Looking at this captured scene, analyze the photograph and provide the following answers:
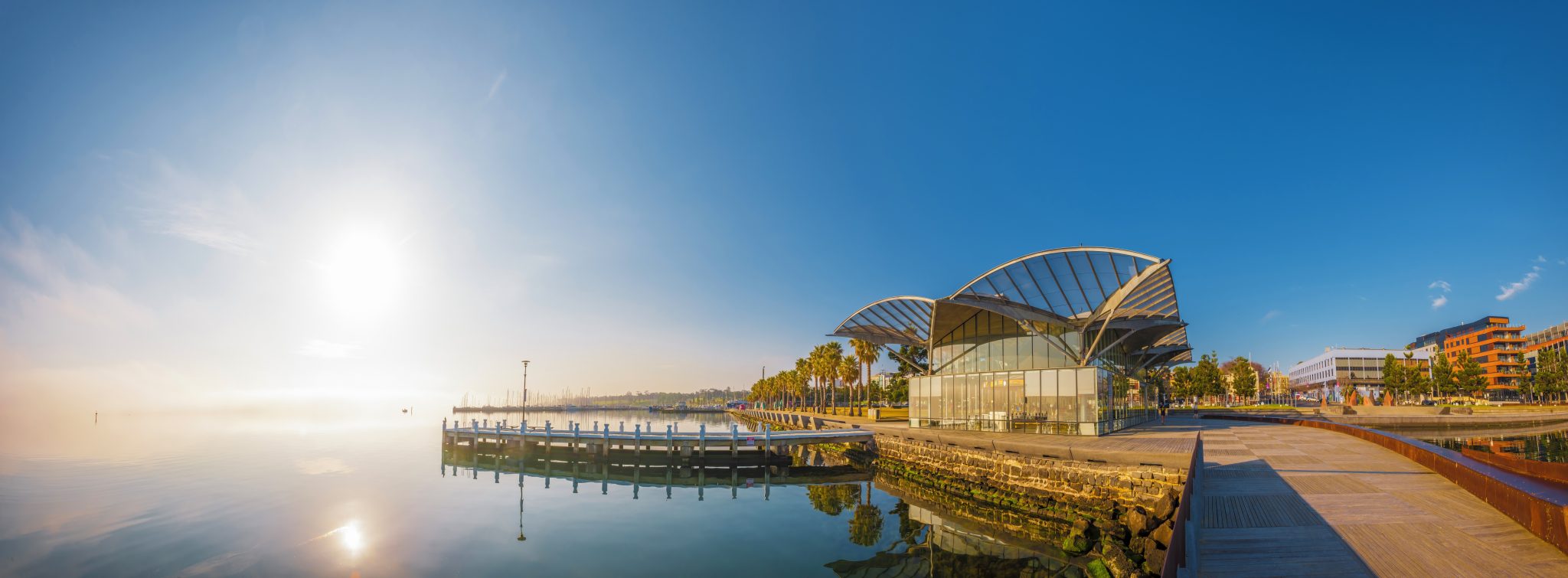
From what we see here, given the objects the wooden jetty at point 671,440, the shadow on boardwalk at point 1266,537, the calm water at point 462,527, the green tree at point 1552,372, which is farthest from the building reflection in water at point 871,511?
the green tree at point 1552,372

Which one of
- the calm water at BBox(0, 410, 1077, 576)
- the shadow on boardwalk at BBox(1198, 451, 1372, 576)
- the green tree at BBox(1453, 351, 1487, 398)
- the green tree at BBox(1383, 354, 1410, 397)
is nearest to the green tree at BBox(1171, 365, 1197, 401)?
the green tree at BBox(1383, 354, 1410, 397)

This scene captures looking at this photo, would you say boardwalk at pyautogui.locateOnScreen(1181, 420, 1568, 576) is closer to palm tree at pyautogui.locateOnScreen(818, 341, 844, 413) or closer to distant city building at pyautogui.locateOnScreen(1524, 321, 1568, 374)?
palm tree at pyautogui.locateOnScreen(818, 341, 844, 413)

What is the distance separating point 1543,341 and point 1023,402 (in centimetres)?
13824

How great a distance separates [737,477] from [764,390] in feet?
342

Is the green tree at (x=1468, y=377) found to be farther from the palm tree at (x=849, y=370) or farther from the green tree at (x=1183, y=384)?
the palm tree at (x=849, y=370)

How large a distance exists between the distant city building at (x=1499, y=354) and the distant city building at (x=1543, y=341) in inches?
53.0

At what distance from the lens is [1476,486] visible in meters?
12.8

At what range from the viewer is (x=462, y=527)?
19156 mm

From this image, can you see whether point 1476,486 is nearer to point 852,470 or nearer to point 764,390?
point 852,470

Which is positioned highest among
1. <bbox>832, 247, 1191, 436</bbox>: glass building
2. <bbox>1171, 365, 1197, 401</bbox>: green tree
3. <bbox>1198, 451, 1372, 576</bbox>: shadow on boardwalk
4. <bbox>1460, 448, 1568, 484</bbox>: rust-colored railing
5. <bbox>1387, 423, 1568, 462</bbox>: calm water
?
<bbox>832, 247, 1191, 436</bbox>: glass building

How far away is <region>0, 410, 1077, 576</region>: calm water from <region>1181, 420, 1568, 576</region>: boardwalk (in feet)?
14.9

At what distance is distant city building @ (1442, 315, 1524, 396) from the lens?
10438 cm

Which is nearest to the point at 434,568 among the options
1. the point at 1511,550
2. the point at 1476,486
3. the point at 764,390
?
the point at 1511,550

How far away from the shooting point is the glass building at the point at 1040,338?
27.2m
